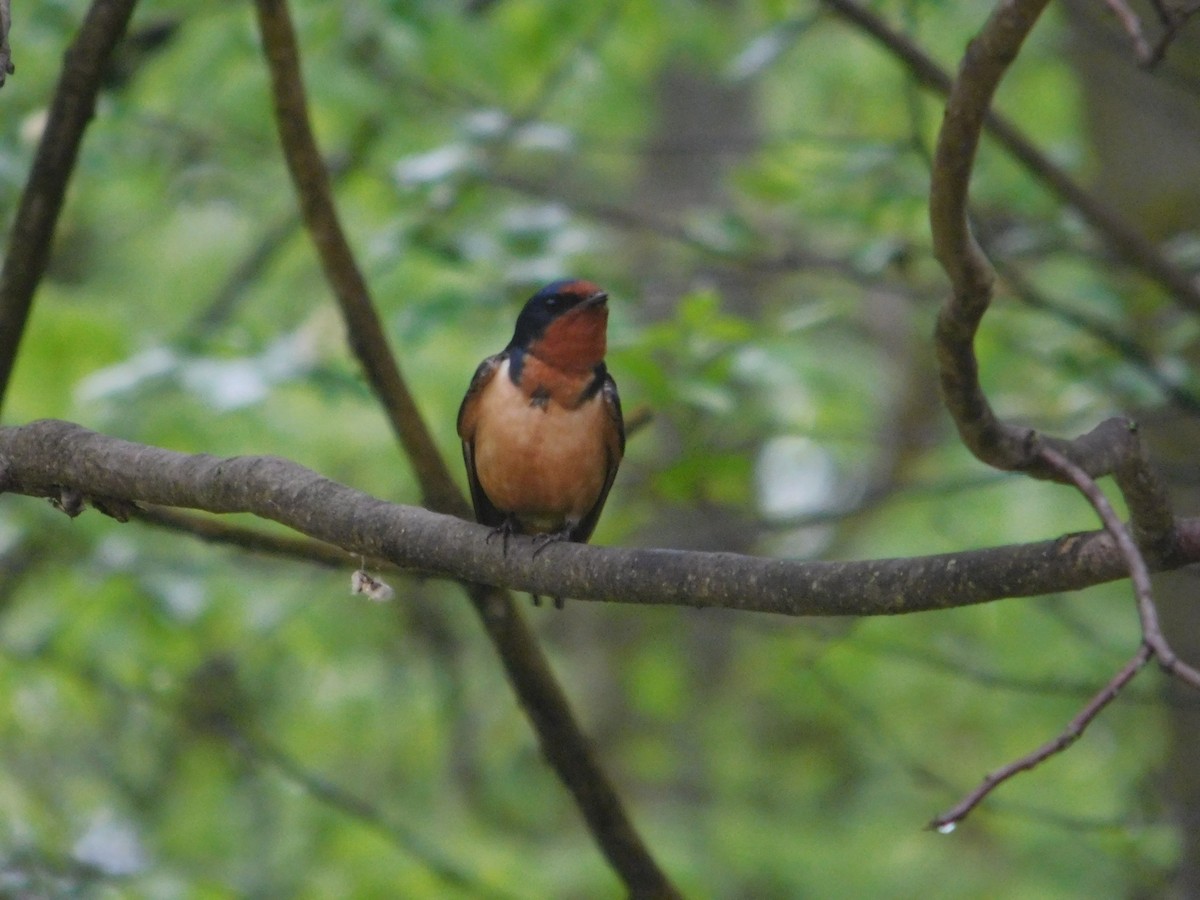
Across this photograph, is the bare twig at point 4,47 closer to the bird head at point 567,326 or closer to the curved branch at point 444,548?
the curved branch at point 444,548

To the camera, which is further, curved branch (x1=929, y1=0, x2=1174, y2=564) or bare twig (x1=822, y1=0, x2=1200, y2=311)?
bare twig (x1=822, y1=0, x2=1200, y2=311)

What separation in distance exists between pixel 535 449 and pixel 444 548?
1985 millimetres

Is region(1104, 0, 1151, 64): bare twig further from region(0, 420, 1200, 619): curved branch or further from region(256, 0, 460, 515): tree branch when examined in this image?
region(256, 0, 460, 515): tree branch

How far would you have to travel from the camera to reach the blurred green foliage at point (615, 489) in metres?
5.54

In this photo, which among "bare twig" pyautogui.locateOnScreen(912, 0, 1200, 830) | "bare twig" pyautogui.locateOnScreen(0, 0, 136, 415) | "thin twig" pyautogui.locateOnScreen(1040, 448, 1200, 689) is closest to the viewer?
"thin twig" pyautogui.locateOnScreen(1040, 448, 1200, 689)

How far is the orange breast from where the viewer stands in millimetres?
Result: 4879

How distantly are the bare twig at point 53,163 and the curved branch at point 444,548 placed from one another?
0.69 metres

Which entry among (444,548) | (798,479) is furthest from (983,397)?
(798,479)

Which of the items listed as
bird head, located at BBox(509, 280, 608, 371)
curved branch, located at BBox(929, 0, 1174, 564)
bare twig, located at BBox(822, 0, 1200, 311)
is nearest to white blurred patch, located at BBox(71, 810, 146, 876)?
bird head, located at BBox(509, 280, 608, 371)

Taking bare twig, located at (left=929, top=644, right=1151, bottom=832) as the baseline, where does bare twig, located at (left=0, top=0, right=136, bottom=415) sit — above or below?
above

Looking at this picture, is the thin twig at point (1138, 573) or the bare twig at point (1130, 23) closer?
the thin twig at point (1138, 573)

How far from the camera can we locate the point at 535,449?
488cm

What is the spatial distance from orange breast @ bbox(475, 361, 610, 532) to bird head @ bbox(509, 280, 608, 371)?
0.44 ft

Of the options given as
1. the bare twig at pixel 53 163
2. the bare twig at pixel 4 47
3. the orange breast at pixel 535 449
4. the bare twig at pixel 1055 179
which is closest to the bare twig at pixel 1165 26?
the bare twig at pixel 1055 179
